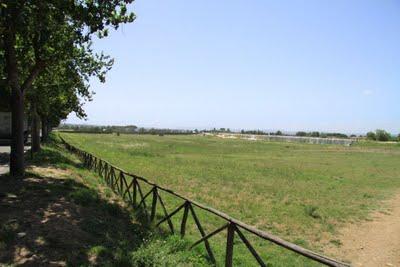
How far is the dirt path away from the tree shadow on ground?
18.6 ft

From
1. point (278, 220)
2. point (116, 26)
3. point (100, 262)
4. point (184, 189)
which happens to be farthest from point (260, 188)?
point (100, 262)

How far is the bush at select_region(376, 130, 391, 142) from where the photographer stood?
119 meters

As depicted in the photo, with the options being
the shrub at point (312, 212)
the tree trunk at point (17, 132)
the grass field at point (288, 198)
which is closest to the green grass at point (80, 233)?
the tree trunk at point (17, 132)

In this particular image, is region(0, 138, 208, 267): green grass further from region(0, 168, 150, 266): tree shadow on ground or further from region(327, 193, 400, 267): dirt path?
region(327, 193, 400, 267): dirt path

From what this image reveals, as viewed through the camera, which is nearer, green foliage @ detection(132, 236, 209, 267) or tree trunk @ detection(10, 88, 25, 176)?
green foliage @ detection(132, 236, 209, 267)

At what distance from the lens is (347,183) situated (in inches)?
990

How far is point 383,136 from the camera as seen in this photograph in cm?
11969

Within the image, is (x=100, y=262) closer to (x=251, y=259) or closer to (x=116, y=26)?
(x=251, y=259)

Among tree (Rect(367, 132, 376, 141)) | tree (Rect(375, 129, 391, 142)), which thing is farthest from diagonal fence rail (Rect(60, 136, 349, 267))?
tree (Rect(367, 132, 376, 141))

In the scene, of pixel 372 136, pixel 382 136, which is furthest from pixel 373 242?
pixel 372 136

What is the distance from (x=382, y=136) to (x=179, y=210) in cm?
12356

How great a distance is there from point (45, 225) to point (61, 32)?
8.79 metres

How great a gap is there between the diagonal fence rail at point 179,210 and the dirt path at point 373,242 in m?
3.15

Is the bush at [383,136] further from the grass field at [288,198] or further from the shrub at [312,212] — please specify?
the shrub at [312,212]
